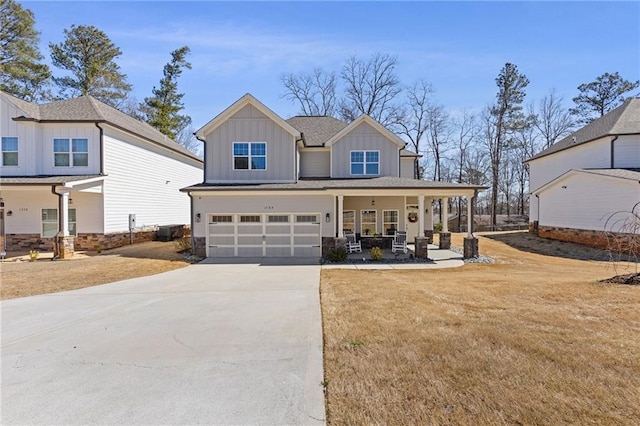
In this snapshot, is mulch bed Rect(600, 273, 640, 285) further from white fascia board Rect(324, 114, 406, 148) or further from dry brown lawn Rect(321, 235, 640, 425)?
white fascia board Rect(324, 114, 406, 148)

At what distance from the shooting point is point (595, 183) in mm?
18547

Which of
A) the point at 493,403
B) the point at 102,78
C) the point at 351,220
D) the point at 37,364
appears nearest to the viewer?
the point at 493,403

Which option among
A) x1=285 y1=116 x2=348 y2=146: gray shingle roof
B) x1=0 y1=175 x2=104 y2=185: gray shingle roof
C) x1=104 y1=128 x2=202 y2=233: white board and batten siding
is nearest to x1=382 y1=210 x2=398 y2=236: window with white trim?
x1=285 y1=116 x2=348 y2=146: gray shingle roof

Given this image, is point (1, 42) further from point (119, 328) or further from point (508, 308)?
point (508, 308)

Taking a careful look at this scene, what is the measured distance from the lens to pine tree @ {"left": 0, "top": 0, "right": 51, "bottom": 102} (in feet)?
78.9

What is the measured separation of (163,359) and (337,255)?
10057mm

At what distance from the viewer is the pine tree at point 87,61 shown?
28.8 meters

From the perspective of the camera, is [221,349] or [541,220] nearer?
[221,349]

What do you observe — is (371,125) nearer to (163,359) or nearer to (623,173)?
(623,173)

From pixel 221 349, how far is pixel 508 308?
535cm

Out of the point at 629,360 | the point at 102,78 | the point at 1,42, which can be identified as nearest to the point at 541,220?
the point at 629,360

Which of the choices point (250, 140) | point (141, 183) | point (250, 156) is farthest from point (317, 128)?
point (141, 183)

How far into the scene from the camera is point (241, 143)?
53.3 feet

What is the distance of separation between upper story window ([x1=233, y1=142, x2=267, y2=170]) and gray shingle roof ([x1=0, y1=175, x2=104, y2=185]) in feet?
23.4
